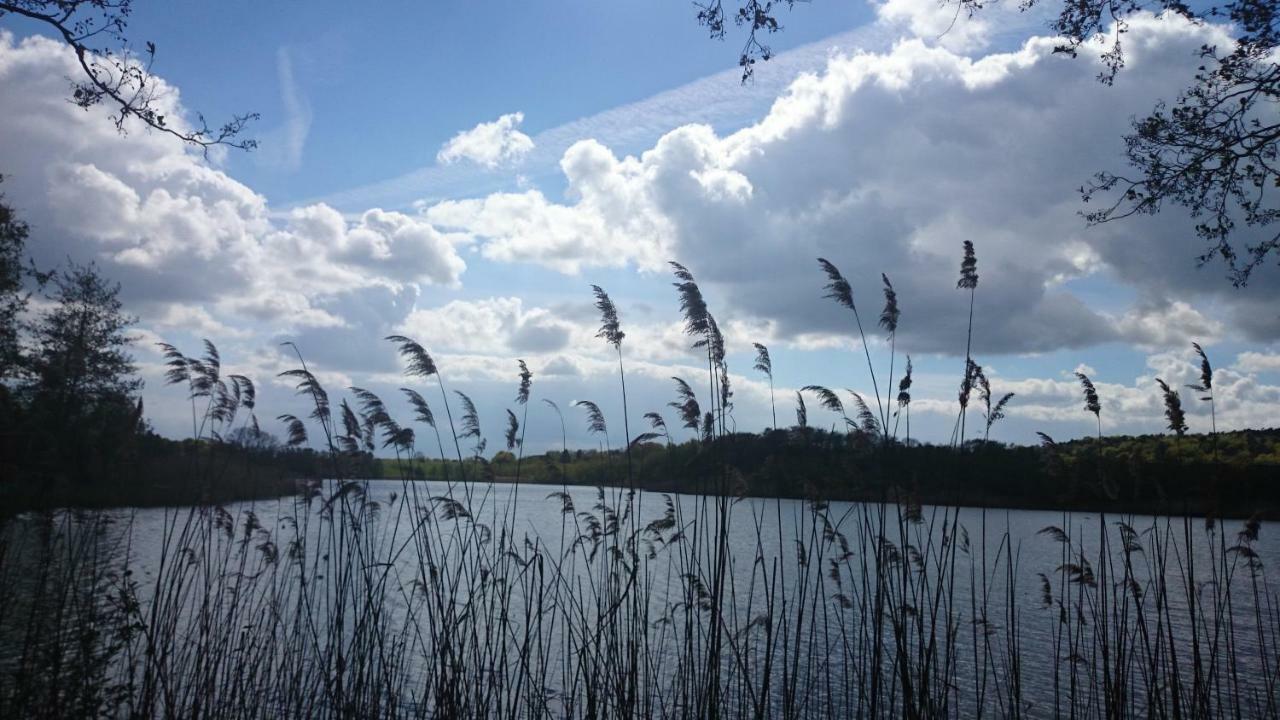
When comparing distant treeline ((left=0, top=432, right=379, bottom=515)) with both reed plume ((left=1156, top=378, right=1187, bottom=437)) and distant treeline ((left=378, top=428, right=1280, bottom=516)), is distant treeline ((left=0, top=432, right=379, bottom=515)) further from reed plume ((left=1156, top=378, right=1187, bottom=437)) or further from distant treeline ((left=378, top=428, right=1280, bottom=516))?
reed plume ((left=1156, top=378, right=1187, bottom=437))

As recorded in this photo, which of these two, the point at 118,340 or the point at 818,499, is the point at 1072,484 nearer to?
the point at 818,499

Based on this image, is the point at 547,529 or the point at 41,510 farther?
the point at 547,529

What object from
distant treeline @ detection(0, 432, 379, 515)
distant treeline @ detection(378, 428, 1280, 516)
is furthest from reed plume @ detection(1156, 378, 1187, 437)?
distant treeline @ detection(0, 432, 379, 515)

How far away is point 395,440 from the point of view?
604 centimetres

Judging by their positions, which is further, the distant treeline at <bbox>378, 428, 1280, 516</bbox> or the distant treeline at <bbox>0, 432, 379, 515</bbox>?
the distant treeline at <bbox>0, 432, 379, 515</bbox>

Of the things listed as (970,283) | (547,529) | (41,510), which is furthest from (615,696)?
(547,529)

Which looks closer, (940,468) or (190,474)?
(940,468)

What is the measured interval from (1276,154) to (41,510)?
35.7 feet

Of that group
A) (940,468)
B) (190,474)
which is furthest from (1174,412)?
(190,474)

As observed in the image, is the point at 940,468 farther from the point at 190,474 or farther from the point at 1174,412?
the point at 190,474

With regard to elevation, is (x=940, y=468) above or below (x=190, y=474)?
above

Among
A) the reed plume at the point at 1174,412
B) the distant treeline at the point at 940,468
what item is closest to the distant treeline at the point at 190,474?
the distant treeline at the point at 940,468

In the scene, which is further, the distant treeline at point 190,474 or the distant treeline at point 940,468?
the distant treeline at point 190,474

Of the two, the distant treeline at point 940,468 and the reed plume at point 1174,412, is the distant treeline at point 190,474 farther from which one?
the reed plume at point 1174,412
